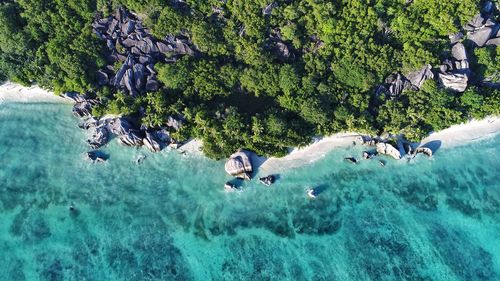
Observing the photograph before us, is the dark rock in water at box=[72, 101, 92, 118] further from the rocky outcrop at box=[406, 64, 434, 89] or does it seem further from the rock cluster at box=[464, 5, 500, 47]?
the rock cluster at box=[464, 5, 500, 47]

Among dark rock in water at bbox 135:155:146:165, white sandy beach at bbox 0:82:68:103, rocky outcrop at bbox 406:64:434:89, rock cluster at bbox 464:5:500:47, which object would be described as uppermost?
rock cluster at bbox 464:5:500:47

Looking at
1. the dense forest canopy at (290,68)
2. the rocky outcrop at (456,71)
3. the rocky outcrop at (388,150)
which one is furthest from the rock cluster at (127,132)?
the rocky outcrop at (456,71)

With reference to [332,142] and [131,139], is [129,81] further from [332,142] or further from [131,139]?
[332,142]

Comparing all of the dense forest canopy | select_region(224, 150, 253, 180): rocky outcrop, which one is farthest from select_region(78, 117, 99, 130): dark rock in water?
select_region(224, 150, 253, 180): rocky outcrop

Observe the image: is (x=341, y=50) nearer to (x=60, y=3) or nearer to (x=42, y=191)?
(x=60, y=3)

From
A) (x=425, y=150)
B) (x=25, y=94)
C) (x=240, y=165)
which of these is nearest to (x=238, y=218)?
(x=240, y=165)

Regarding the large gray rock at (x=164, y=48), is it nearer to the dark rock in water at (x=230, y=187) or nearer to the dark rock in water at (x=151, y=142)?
the dark rock in water at (x=151, y=142)
